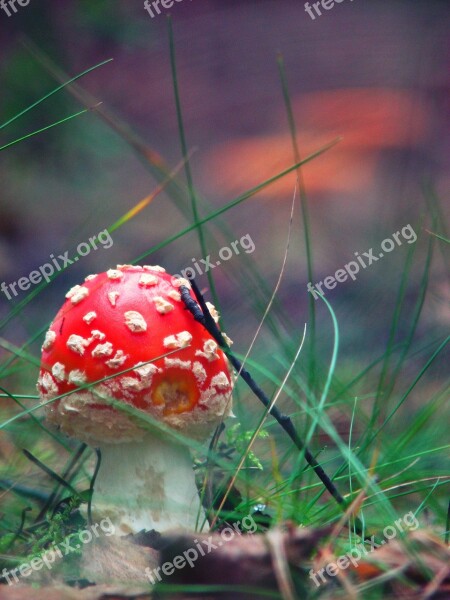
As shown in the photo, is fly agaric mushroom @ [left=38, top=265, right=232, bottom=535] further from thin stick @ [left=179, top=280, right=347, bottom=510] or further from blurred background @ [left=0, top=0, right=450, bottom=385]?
blurred background @ [left=0, top=0, right=450, bottom=385]

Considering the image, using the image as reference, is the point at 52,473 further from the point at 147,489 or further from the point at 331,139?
the point at 331,139

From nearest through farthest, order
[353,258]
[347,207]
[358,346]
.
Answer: [358,346]
[353,258]
[347,207]

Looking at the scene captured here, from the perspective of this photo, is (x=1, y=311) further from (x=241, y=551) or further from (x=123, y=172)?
(x=241, y=551)

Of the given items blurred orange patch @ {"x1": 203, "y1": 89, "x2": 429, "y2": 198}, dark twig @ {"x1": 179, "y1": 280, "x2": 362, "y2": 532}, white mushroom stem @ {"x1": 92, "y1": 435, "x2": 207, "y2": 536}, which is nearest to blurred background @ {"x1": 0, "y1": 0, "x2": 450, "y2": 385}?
blurred orange patch @ {"x1": 203, "y1": 89, "x2": 429, "y2": 198}

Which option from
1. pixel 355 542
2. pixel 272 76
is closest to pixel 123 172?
pixel 272 76

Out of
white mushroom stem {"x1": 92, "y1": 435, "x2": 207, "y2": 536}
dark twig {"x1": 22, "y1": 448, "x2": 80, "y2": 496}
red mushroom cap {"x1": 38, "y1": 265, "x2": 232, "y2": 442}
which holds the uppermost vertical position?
red mushroom cap {"x1": 38, "y1": 265, "x2": 232, "y2": 442}

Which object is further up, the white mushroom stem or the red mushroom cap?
the red mushroom cap
